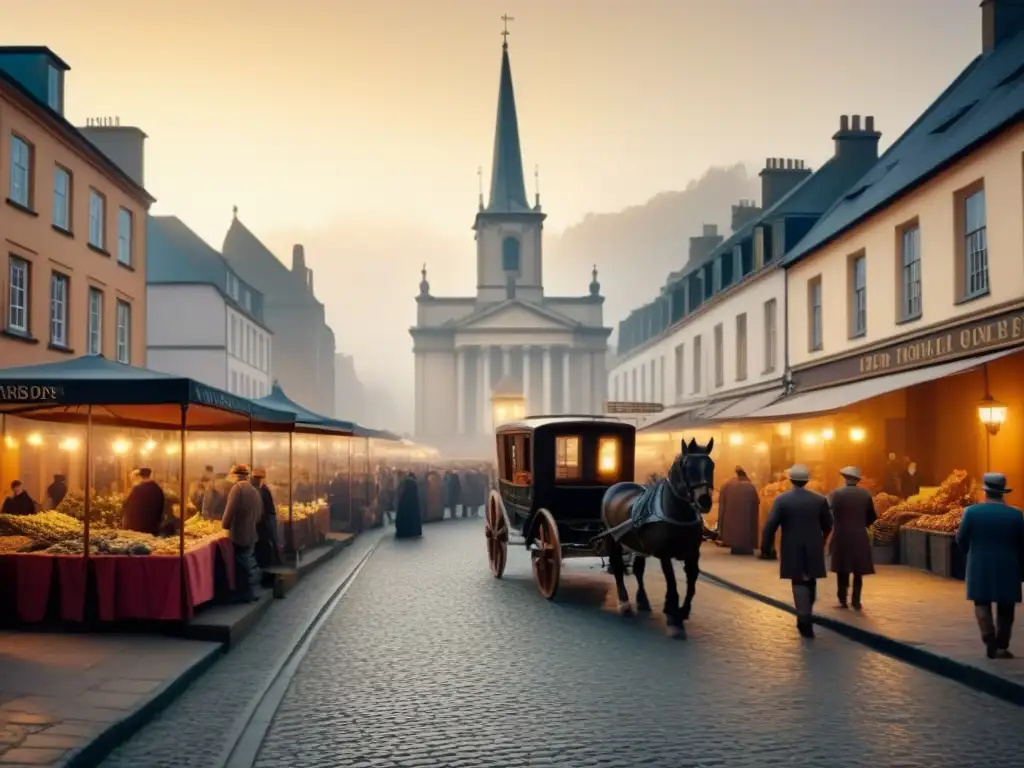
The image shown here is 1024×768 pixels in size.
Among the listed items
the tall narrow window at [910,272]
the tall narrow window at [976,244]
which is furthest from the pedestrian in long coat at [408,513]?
the tall narrow window at [976,244]

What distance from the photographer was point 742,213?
4388cm

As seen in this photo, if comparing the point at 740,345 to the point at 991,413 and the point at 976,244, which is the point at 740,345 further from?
the point at 991,413

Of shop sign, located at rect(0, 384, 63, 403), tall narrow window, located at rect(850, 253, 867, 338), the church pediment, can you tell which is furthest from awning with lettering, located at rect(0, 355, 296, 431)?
the church pediment

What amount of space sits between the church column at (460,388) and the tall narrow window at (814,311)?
6222cm

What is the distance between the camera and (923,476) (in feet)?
71.5

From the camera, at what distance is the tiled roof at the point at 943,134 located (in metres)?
18.3

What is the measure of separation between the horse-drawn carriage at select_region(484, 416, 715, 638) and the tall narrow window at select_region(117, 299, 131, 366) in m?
17.1

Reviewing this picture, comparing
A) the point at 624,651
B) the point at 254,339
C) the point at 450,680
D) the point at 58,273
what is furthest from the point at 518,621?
the point at 254,339

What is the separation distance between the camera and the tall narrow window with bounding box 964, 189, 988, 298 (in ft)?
59.2

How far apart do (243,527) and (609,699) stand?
6.71 meters

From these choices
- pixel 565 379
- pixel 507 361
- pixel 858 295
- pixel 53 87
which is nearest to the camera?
pixel 858 295

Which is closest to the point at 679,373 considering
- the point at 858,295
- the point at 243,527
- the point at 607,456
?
the point at 858,295

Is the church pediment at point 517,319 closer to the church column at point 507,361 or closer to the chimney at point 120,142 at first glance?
the church column at point 507,361

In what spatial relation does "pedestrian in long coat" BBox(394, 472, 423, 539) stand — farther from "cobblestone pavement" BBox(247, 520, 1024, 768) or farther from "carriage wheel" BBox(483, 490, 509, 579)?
"cobblestone pavement" BBox(247, 520, 1024, 768)
